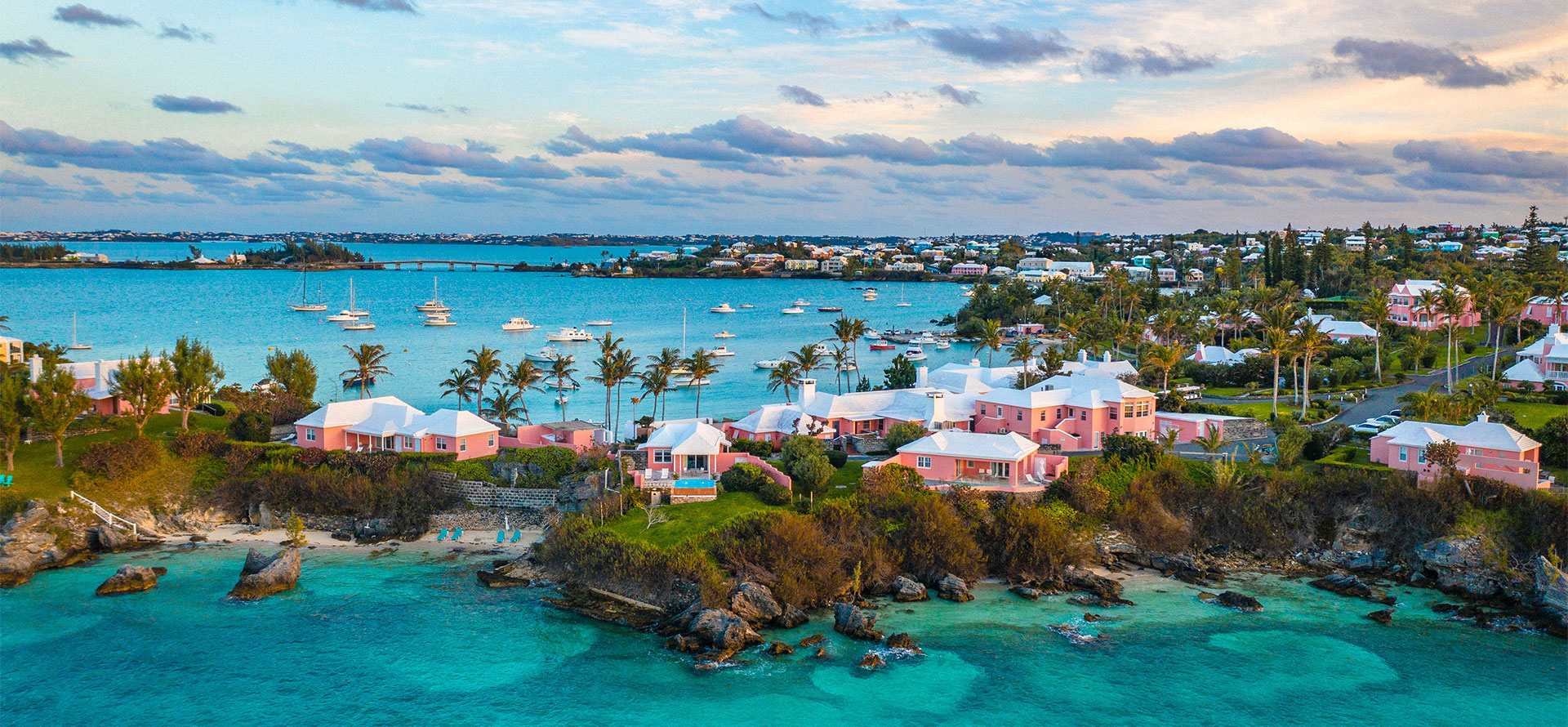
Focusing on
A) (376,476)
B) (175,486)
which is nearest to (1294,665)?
(376,476)

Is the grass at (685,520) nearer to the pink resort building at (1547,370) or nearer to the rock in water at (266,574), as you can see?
the rock in water at (266,574)

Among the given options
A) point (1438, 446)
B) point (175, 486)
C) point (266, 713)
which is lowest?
point (266, 713)

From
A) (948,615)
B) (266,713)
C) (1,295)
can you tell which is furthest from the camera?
(1,295)

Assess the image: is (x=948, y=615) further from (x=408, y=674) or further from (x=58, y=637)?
(x=58, y=637)

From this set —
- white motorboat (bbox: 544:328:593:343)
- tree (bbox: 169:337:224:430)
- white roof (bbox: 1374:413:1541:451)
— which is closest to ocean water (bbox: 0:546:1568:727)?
white roof (bbox: 1374:413:1541:451)

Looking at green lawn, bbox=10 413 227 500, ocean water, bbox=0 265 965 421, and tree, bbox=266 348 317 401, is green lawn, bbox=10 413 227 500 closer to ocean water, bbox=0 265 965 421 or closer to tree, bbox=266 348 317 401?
tree, bbox=266 348 317 401

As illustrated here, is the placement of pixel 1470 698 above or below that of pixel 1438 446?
below
